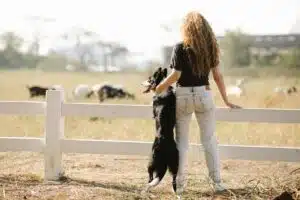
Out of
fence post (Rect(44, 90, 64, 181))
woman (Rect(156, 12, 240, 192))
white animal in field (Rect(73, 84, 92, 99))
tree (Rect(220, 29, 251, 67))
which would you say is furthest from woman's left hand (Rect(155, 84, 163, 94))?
tree (Rect(220, 29, 251, 67))

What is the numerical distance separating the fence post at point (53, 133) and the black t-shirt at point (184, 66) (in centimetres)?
172

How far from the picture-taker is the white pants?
224 inches

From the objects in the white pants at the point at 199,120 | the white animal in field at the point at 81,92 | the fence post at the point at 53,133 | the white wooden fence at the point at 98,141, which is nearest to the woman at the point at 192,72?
the white pants at the point at 199,120

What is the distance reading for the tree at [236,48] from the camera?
58438 mm

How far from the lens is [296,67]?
52.8 metres

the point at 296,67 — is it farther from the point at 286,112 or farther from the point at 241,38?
the point at 286,112

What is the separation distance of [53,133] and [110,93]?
19458 mm

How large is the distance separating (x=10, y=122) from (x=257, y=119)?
8878 mm

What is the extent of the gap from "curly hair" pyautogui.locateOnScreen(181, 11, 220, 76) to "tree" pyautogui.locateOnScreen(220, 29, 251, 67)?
168ft

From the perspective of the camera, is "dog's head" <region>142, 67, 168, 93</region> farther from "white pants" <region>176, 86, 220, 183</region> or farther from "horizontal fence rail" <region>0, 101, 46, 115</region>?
"horizontal fence rail" <region>0, 101, 46, 115</region>

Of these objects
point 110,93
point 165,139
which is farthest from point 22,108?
point 110,93

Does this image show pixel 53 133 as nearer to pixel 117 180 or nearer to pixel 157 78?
pixel 117 180

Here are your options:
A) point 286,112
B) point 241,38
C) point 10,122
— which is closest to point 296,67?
point 241,38

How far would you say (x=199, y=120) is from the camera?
5.91m
